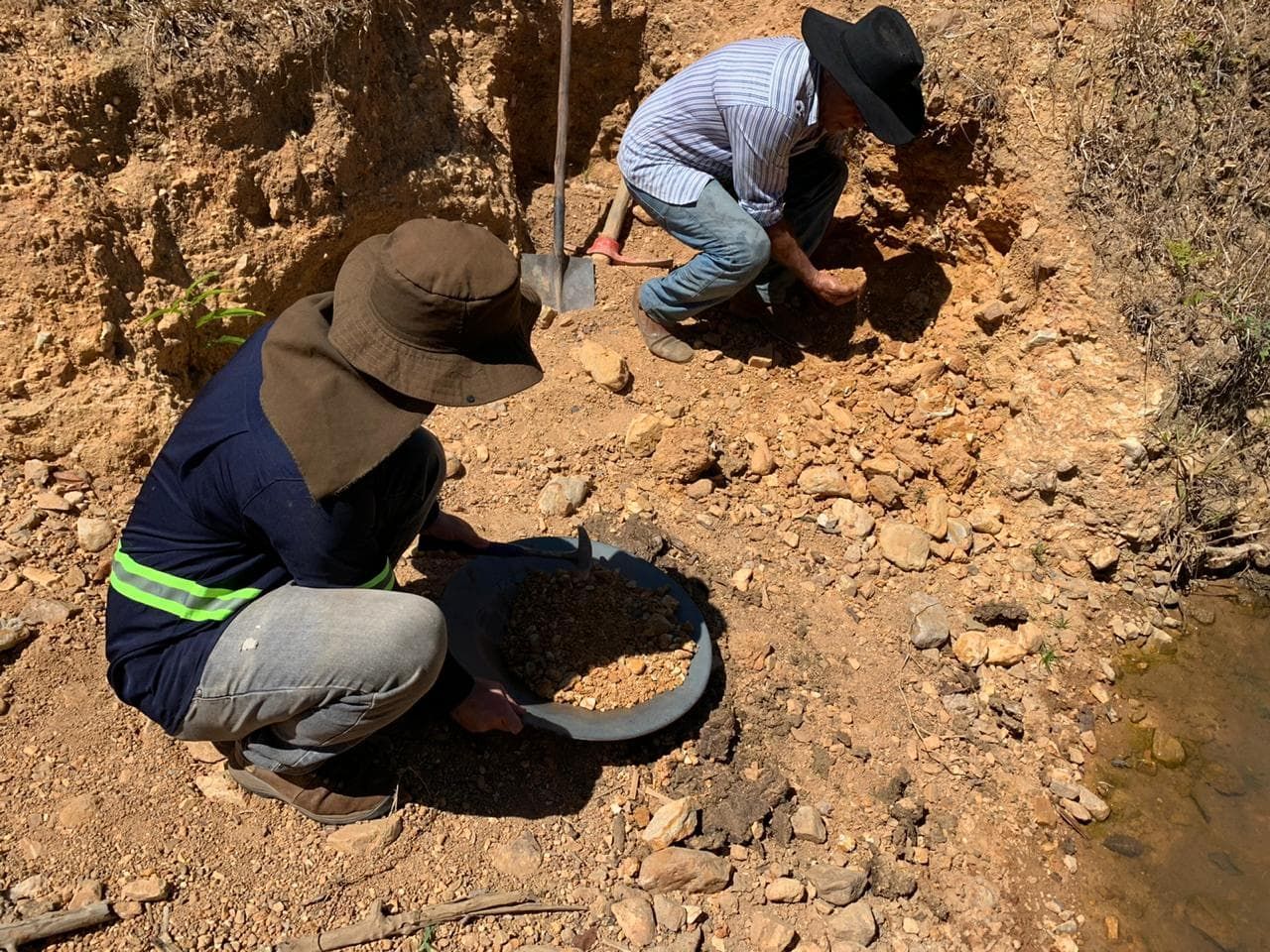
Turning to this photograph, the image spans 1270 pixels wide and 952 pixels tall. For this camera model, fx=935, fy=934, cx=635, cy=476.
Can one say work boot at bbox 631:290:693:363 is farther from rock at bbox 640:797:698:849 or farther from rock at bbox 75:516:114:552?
rock at bbox 75:516:114:552

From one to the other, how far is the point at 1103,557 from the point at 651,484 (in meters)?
1.64

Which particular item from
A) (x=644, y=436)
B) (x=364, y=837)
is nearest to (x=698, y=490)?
(x=644, y=436)

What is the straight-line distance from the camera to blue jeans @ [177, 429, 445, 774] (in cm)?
191

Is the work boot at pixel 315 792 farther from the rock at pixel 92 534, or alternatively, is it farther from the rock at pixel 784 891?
the rock at pixel 784 891

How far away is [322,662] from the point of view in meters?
1.91

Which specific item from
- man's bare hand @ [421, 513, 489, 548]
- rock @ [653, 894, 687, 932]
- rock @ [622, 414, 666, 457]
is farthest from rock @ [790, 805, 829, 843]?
rock @ [622, 414, 666, 457]

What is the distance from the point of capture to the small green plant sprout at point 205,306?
310 cm

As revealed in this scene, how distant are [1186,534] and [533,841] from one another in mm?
2538

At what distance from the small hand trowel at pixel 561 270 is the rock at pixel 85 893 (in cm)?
274

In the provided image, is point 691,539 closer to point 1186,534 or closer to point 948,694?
point 948,694

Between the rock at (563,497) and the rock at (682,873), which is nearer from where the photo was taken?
the rock at (682,873)

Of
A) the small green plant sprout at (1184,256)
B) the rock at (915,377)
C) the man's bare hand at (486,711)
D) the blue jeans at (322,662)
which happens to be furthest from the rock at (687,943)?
the small green plant sprout at (1184,256)

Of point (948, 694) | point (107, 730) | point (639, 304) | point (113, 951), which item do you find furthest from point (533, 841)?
point (639, 304)

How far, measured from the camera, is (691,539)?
3234 millimetres
